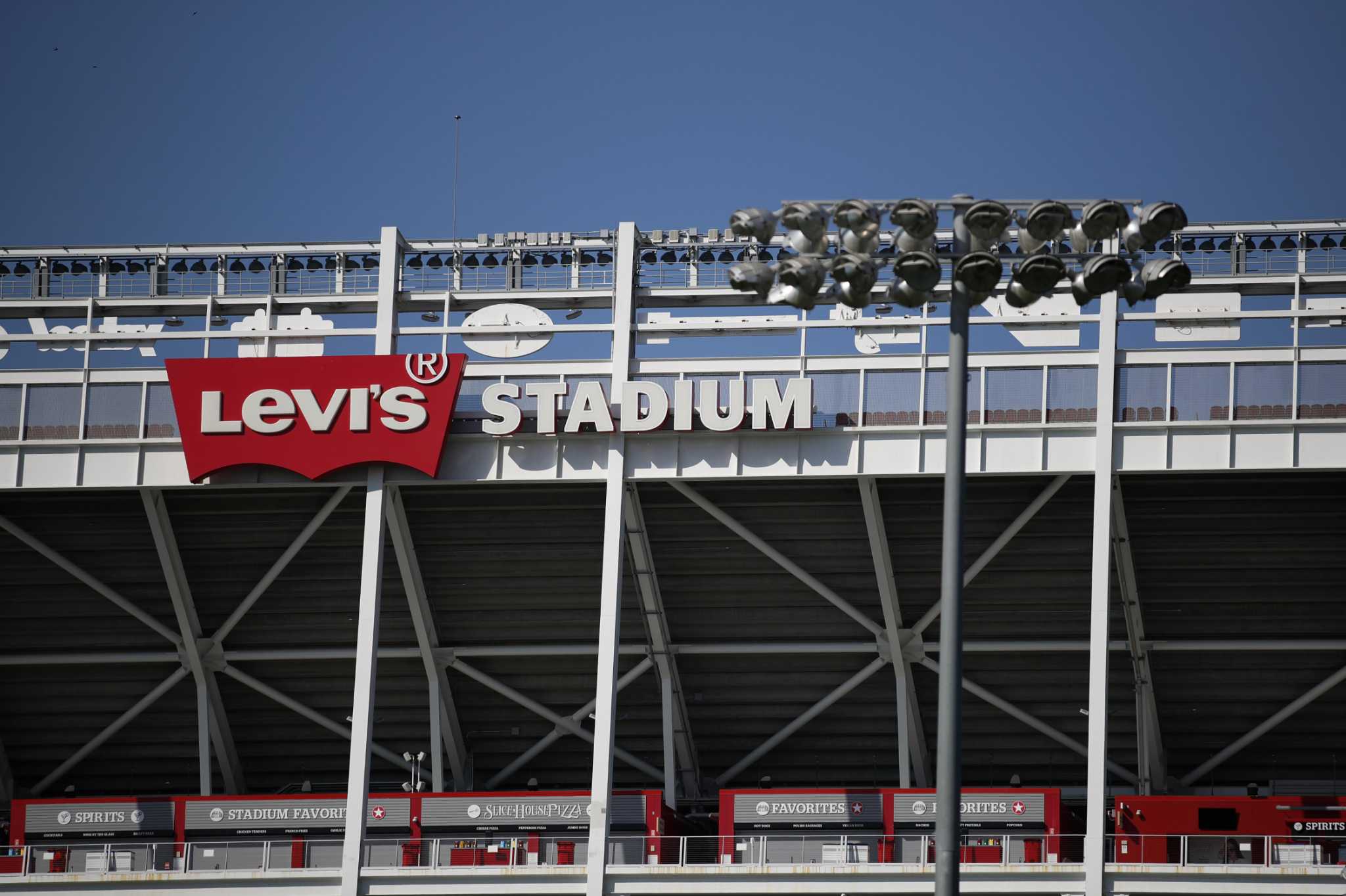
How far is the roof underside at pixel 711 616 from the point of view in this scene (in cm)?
4403

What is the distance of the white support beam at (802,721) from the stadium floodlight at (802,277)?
25633 mm

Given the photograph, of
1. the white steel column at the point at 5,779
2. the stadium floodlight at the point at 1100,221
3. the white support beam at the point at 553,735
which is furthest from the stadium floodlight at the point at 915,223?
the white steel column at the point at 5,779

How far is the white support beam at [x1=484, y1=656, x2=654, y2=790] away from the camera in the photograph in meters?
46.9

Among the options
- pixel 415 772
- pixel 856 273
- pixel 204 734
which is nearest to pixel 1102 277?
pixel 856 273

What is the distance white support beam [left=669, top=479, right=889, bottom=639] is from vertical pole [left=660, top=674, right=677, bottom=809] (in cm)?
466

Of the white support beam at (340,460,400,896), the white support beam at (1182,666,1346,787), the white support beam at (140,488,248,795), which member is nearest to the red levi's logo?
the white support beam at (340,460,400,896)

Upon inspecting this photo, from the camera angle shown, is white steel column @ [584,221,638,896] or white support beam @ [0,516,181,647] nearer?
white steel column @ [584,221,638,896]

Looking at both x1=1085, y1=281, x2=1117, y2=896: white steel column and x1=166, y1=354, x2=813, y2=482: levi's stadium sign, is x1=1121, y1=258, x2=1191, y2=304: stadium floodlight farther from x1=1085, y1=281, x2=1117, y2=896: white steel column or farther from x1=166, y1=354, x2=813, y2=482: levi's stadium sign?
x1=166, y1=354, x2=813, y2=482: levi's stadium sign

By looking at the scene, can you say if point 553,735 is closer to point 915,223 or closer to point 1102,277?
point 915,223

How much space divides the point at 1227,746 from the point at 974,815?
986cm

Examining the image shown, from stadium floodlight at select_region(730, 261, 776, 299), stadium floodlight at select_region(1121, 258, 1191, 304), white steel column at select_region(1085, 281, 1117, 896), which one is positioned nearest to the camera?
stadium floodlight at select_region(1121, 258, 1191, 304)

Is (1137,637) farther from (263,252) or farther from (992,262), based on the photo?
(992,262)

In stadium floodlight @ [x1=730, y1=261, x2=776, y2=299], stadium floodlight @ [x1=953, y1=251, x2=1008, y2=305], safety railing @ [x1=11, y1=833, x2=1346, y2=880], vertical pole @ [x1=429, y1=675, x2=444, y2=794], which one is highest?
stadium floodlight @ [x1=730, y1=261, x2=776, y2=299]

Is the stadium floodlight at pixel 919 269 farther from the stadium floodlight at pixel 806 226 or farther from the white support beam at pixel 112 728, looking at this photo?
the white support beam at pixel 112 728
